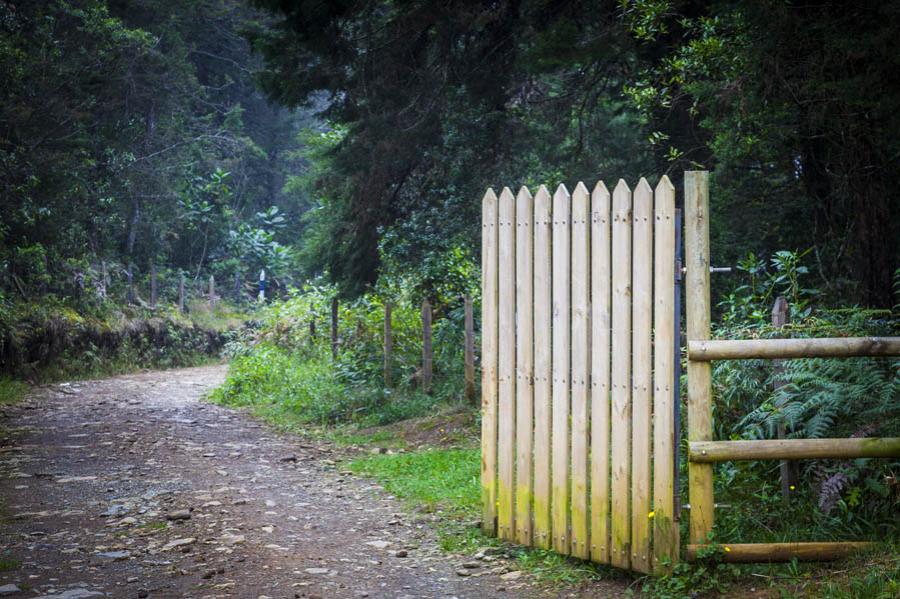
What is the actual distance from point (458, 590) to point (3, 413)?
10.4m

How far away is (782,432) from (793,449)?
0.88m

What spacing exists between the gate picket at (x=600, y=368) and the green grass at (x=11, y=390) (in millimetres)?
12008

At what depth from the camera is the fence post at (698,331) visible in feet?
15.1

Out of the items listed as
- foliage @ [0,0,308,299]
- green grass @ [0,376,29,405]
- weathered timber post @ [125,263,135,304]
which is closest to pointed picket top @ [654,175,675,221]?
foliage @ [0,0,308,299]

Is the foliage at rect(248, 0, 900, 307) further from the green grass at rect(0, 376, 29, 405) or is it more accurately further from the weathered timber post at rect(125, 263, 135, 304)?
the weathered timber post at rect(125, 263, 135, 304)

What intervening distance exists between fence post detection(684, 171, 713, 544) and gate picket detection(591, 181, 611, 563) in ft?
1.52

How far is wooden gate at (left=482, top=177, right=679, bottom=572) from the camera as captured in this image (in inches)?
183

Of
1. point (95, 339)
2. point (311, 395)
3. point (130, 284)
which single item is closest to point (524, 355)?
point (311, 395)

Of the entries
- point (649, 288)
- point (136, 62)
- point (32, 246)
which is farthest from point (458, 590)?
point (136, 62)

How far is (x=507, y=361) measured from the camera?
5523 mm

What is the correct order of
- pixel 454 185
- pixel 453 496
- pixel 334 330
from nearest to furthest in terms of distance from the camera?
1. pixel 453 496
2. pixel 454 185
3. pixel 334 330

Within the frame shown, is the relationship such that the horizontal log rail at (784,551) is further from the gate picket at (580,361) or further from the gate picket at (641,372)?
the gate picket at (580,361)

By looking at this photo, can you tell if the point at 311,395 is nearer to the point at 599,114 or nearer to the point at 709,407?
the point at 599,114

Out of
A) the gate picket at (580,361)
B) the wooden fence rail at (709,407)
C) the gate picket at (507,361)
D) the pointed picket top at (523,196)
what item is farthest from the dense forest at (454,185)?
the pointed picket top at (523,196)
